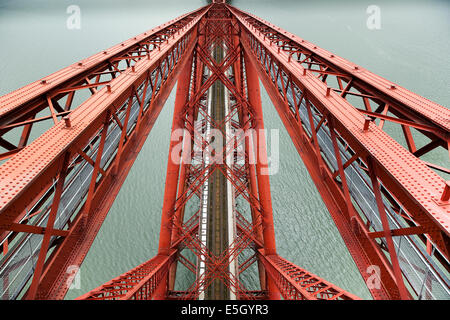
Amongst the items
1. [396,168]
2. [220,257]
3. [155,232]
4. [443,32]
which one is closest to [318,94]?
[396,168]

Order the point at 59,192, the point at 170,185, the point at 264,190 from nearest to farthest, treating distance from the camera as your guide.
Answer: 1. the point at 59,192
2. the point at 170,185
3. the point at 264,190

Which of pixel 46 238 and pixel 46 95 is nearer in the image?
pixel 46 238

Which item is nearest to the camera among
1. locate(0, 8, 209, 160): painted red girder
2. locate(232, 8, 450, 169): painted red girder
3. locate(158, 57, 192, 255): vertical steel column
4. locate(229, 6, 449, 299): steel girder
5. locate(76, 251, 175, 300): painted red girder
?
locate(229, 6, 449, 299): steel girder

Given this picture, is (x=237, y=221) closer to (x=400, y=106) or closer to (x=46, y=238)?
(x=400, y=106)

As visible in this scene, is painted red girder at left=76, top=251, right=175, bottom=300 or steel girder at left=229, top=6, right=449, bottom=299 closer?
steel girder at left=229, top=6, right=449, bottom=299

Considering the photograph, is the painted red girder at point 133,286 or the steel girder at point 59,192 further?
the painted red girder at point 133,286

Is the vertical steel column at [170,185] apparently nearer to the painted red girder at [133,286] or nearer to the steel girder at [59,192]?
the painted red girder at [133,286]

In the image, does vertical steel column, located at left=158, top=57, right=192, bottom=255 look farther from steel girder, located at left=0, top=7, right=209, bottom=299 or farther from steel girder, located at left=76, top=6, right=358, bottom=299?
steel girder, located at left=0, top=7, right=209, bottom=299
